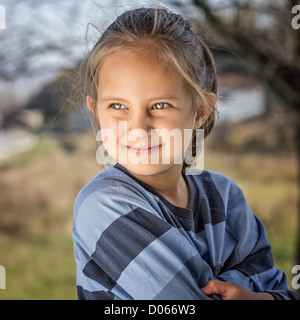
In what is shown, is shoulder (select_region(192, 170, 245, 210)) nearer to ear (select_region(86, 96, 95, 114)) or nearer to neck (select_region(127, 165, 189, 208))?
neck (select_region(127, 165, 189, 208))

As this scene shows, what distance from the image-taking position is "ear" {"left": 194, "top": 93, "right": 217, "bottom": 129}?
3.28 feet

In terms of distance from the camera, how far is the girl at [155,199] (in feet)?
2.64

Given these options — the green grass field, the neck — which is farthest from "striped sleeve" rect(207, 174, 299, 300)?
the green grass field

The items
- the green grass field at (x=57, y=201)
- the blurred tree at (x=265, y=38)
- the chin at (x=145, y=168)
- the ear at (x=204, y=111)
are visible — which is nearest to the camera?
the chin at (x=145, y=168)

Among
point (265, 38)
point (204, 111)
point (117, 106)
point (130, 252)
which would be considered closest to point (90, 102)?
point (117, 106)

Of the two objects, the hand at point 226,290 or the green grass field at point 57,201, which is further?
the green grass field at point 57,201

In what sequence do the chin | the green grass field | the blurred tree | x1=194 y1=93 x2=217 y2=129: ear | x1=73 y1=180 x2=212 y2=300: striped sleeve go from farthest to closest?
the green grass field, the blurred tree, x1=194 y1=93 x2=217 y2=129: ear, the chin, x1=73 y1=180 x2=212 y2=300: striped sleeve

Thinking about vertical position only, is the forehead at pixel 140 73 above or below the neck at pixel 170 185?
above

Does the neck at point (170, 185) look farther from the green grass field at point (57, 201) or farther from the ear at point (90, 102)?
the green grass field at point (57, 201)

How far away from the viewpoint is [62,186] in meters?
3.48

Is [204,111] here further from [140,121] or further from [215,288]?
[215,288]

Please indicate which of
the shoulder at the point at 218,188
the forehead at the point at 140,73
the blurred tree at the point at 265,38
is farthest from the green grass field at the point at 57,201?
the forehead at the point at 140,73

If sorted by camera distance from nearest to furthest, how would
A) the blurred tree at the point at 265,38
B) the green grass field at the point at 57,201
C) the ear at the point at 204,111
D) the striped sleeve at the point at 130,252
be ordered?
the striped sleeve at the point at 130,252 < the ear at the point at 204,111 < the blurred tree at the point at 265,38 < the green grass field at the point at 57,201

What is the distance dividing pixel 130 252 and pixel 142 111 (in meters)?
0.26
